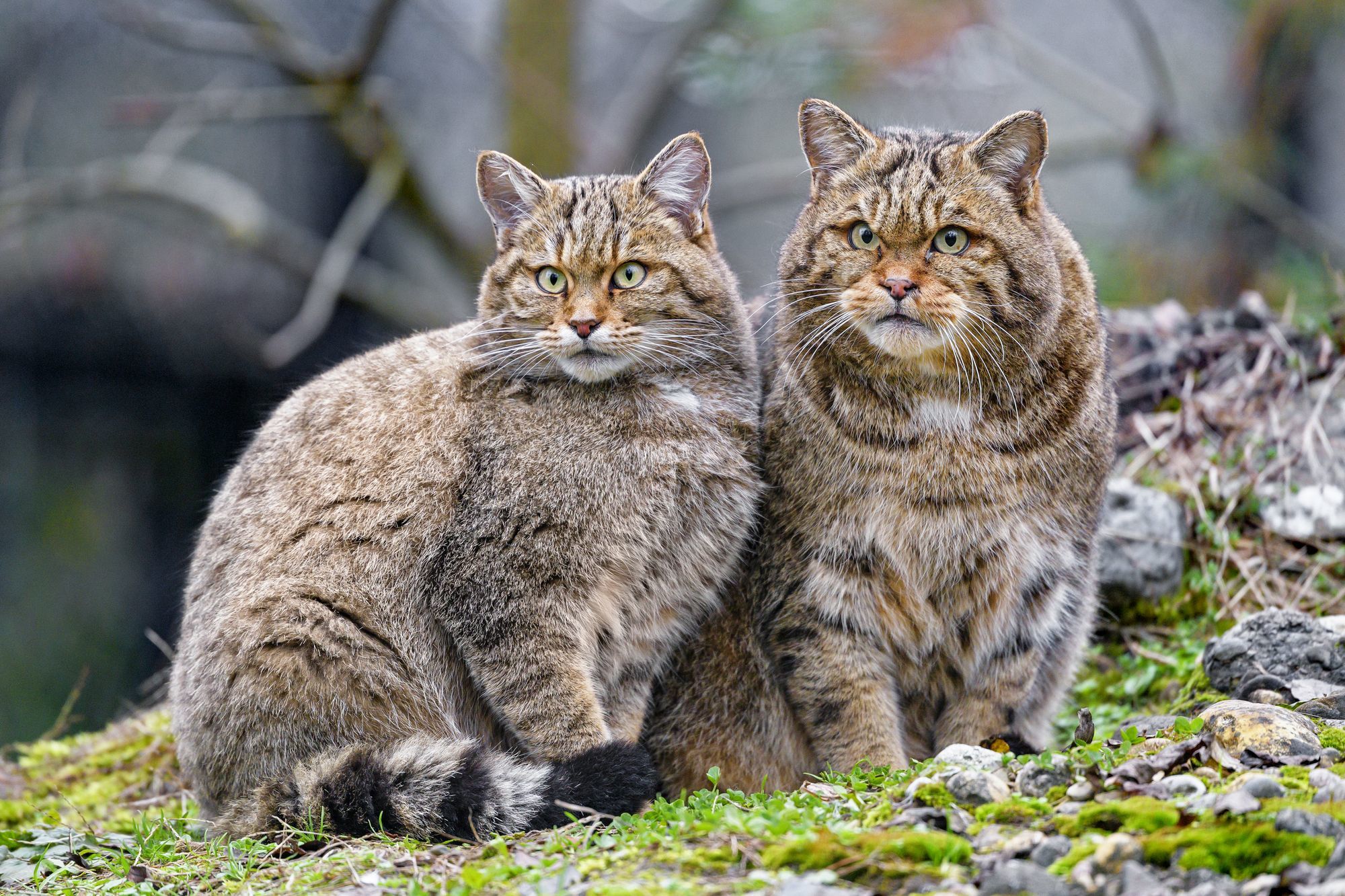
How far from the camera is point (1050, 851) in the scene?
2586 millimetres

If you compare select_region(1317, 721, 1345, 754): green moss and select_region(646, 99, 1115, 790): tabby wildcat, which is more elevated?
select_region(646, 99, 1115, 790): tabby wildcat


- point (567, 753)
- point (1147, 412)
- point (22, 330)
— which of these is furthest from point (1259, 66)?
point (22, 330)

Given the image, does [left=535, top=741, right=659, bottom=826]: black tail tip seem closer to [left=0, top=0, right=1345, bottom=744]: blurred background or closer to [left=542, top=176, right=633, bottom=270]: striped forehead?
[left=542, top=176, right=633, bottom=270]: striped forehead

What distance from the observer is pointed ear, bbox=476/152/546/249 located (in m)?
4.41

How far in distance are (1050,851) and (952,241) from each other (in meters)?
1.99

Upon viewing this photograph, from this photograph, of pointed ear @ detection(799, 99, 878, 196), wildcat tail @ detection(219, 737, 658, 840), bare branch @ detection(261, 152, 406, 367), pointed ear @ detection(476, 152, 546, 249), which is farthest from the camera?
bare branch @ detection(261, 152, 406, 367)

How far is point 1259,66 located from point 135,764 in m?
8.91

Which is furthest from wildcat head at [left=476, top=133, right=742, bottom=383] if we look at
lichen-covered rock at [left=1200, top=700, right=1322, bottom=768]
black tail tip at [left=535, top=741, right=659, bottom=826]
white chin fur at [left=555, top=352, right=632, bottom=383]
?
lichen-covered rock at [left=1200, top=700, right=1322, bottom=768]

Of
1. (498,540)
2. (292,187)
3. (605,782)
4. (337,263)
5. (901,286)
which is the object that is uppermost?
(292,187)

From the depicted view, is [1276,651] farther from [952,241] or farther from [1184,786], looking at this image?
[952,241]

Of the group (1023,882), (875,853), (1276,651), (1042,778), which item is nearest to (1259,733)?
(1042,778)

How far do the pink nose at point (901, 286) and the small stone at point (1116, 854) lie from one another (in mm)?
1773

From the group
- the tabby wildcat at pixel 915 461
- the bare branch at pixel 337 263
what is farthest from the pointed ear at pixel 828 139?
the bare branch at pixel 337 263

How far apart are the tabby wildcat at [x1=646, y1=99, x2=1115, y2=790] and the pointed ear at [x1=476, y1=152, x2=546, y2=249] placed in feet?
3.31
